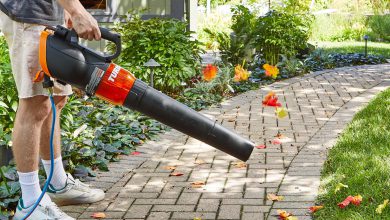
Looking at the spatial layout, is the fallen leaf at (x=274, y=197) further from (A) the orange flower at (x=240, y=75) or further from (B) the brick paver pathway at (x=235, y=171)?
(A) the orange flower at (x=240, y=75)

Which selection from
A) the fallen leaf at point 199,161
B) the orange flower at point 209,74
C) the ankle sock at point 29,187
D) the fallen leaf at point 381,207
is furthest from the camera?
the orange flower at point 209,74

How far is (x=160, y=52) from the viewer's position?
7.43 metres

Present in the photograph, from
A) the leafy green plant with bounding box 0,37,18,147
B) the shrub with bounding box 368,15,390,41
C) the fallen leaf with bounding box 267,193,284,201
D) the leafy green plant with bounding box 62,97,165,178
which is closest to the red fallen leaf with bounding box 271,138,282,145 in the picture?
the leafy green plant with bounding box 62,97,165,178

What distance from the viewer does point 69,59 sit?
2818 millimetres

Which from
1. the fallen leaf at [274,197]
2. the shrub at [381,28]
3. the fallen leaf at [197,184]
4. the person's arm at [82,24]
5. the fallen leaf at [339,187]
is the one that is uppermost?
the person's arm at [82,24]

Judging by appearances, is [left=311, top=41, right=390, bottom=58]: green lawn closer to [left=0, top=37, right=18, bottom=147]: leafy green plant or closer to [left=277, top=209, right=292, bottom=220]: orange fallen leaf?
[left=0, top=37, right=18, bottom=147]: leafy green plant

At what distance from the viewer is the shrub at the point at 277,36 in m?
9.50

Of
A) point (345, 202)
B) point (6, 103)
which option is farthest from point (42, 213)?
point (345, 202)

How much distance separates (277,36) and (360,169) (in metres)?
5.58

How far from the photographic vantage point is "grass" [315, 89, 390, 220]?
11.5 ft

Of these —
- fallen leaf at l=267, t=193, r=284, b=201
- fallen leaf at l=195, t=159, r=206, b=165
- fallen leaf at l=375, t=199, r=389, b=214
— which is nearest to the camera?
fallen leaf at l=375, t=199, r=389, b=214

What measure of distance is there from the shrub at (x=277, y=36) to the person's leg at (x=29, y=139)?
21.1 ft

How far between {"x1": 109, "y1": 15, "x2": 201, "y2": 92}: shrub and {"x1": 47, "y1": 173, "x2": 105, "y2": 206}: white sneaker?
3.52 metres

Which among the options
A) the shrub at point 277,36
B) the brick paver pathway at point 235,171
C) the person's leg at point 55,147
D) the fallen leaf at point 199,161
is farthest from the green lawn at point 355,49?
the person's leg at point 55,147
